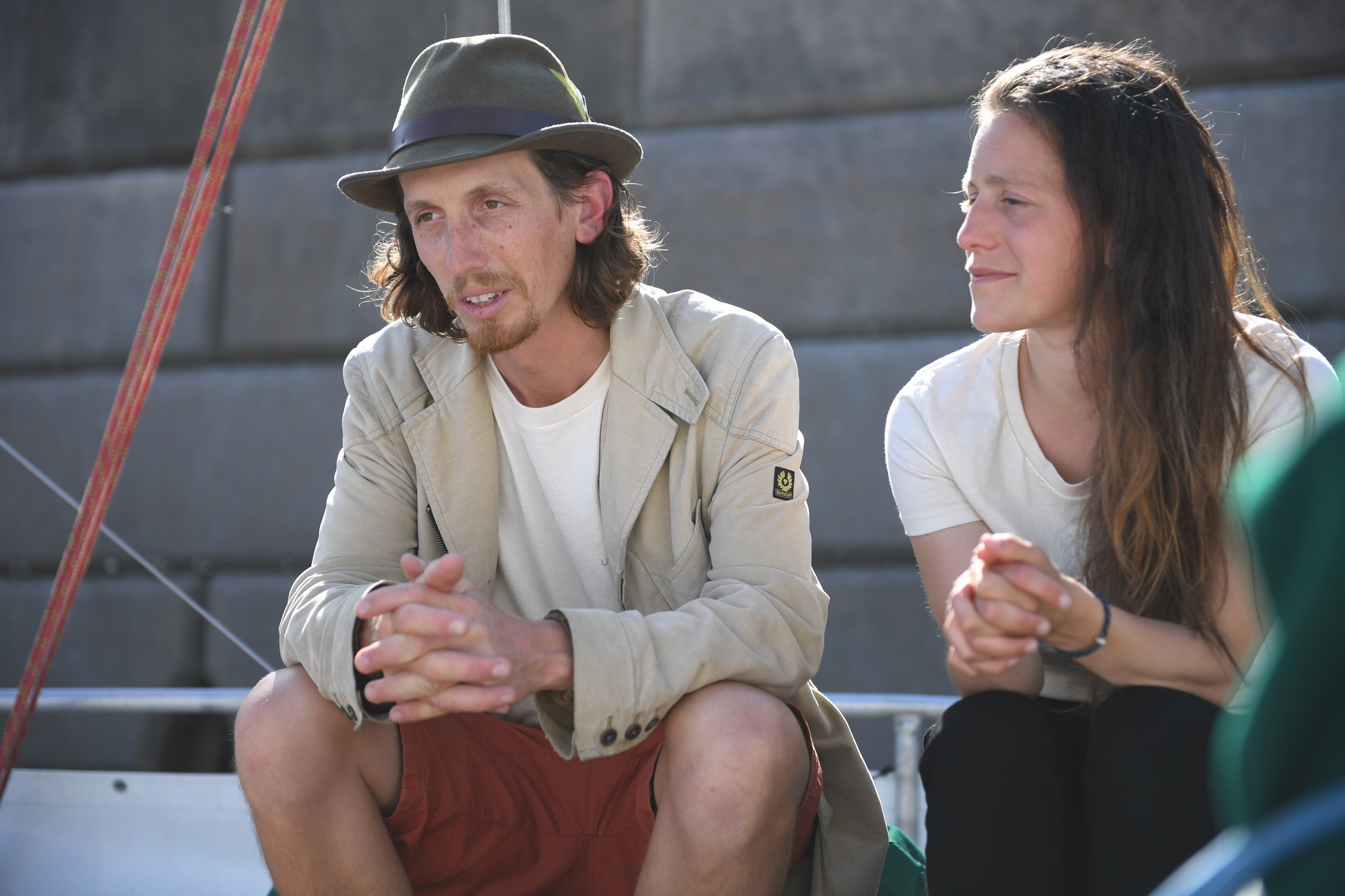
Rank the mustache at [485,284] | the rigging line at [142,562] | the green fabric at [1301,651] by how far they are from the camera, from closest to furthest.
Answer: the green fabric at [1301,651] → the mustache at [485,284] → the rigging line at [142,562]

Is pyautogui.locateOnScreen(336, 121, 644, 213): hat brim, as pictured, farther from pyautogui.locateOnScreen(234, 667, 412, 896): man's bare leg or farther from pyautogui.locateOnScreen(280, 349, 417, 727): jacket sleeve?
pyautogui.locateOnScreen(234, 667, 412, 896): man's bare leg

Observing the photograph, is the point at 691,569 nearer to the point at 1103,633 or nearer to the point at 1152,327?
the point at 1103,633

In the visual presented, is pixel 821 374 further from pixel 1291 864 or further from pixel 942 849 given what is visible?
pixel 1291 864

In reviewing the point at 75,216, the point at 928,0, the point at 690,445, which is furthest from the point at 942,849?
the point at 75,216

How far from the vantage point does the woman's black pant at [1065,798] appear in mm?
1356

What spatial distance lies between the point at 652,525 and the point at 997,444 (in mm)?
551


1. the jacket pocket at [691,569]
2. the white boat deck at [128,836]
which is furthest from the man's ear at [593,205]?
the white boat deck at [128,836]

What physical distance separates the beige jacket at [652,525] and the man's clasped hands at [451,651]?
5 centimetres

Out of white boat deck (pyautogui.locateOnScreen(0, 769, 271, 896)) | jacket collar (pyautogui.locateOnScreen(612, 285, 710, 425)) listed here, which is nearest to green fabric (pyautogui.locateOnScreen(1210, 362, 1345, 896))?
jacket collar (pyautogui.locateOnScreen(612, 285, 710, 425))

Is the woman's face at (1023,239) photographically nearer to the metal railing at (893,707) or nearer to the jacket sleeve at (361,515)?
the metal railing at (893,707)

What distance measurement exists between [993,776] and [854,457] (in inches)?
96.6

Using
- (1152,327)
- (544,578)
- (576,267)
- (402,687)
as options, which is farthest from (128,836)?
(1152,327)

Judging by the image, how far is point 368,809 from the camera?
5.53 ft

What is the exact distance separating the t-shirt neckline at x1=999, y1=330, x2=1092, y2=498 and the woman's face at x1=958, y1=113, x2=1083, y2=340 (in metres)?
0.12
